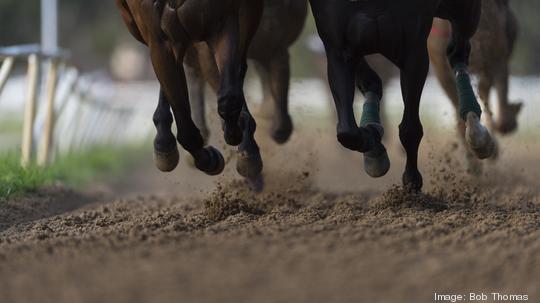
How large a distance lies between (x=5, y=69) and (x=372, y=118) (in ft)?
10.1

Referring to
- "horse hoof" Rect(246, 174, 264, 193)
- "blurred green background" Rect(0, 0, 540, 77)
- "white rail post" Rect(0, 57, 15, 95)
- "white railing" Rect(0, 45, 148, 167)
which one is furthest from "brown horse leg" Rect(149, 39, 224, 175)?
"blurred green background" Rect(0, 0, 540, 77)

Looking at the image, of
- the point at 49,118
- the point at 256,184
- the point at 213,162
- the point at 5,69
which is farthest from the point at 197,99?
the point at 49,118

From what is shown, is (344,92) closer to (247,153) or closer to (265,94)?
(247,153)

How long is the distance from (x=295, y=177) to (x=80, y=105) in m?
5.37

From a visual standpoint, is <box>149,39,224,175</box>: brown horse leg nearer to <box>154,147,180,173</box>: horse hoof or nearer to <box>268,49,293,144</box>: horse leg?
<box>154,147,180,173</box>: horse hoof

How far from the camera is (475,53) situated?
7.87 m

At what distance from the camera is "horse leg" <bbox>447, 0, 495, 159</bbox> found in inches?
241

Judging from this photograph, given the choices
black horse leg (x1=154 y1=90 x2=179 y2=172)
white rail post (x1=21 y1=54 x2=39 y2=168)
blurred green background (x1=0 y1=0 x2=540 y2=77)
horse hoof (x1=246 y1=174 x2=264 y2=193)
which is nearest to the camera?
black horse leg (x1=154 y1=90 x2=179 y2=172)

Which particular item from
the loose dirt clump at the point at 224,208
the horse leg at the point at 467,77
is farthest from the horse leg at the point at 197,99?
the horse leg at the point at 467,77

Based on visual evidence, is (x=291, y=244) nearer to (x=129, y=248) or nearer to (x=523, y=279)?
(x=129, y=248)

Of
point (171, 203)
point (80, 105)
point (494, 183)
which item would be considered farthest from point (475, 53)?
point (80, 105)

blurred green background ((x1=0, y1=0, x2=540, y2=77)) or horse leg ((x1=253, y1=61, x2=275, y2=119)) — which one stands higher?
blurred green background ((x1=0, y1=0, x2=540, y2=77))

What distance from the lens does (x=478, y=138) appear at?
609cm

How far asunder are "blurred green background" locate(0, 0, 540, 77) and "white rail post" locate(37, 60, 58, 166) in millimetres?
8966
